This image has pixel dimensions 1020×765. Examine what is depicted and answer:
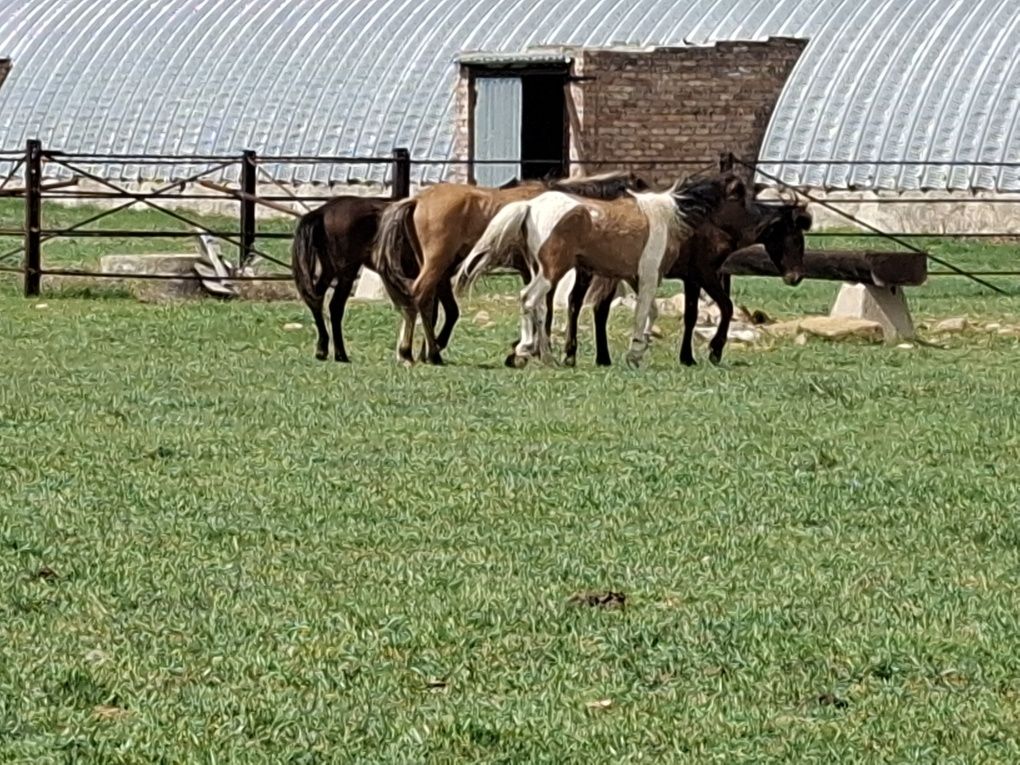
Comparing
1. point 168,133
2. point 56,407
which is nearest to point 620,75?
point 168,133

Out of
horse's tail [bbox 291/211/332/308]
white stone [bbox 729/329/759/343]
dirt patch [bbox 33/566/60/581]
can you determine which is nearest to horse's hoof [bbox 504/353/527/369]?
horse's tail [bbox 291/211/332/308]

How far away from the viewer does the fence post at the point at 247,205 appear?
24391 mm

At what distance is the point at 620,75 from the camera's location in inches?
1394

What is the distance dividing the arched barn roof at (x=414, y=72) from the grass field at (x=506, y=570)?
61.9ft

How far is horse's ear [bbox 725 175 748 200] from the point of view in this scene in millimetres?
17156

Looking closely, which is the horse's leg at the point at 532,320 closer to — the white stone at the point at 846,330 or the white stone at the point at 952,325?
the white stone at the point at 846,330

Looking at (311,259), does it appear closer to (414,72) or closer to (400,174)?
(400,174)

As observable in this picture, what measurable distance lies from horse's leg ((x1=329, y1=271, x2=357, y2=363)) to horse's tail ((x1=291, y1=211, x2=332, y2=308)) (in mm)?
102

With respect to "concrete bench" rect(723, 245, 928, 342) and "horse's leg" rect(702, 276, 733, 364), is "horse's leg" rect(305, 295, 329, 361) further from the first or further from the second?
"concrete bench" rect(723, 245, 928, 342)

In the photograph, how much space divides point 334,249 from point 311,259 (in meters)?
0.19

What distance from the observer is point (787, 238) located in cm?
1789

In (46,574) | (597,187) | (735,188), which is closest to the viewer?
(46,574)

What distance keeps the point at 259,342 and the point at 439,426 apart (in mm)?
6456

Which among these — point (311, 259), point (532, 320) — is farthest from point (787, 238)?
point (311, 259)
